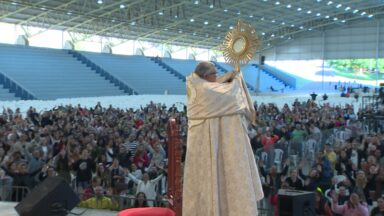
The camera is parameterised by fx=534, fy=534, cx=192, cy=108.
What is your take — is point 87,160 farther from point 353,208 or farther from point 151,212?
point 151,212

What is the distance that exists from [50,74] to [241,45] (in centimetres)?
3340

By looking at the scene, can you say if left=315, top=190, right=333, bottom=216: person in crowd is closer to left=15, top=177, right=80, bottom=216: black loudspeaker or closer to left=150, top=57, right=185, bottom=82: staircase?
left=15, top=177, right=80, bottom=216: black loudspeaker

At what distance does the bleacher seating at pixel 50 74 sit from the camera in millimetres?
33344

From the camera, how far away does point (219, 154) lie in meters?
3.96

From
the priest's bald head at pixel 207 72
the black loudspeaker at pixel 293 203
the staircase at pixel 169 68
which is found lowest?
the black loudspeaker at pixel 293 203

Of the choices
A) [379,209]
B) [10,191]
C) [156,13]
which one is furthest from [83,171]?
[156,13]

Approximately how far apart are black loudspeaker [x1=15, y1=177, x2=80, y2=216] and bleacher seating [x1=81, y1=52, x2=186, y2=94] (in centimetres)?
3241

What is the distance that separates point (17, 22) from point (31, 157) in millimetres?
30314

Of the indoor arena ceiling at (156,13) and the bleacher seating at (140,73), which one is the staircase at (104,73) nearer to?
the bleacher seating at (140,73)

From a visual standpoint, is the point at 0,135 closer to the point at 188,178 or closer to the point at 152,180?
the point at 152,180

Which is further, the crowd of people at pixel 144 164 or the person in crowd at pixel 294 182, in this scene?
the person in crowd at pixel 294 182

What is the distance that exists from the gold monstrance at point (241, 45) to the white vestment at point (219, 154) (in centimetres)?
22

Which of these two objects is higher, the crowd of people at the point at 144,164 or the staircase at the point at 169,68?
the staircase at the point at 169,68

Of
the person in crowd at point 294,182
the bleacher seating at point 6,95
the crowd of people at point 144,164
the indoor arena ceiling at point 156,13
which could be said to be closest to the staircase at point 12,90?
the bleacher seating at point 6,95
